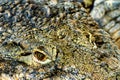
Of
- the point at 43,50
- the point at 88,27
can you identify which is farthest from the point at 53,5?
the point at 43,50

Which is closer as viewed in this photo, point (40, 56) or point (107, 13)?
point (40, 56)

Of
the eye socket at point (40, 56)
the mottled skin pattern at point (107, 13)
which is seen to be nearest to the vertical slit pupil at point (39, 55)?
the eye socket at point (40, 56)

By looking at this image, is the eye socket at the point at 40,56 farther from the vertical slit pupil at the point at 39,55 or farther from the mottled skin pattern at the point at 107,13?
the mottled skin pattern at the point at 107,13

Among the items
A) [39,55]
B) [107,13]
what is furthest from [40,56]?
[107,13]

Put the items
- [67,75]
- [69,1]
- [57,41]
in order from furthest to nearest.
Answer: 1. [69,1]
2. [57,41]
3. [67,75]

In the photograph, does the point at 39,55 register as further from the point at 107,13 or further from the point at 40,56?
the point at 107,13

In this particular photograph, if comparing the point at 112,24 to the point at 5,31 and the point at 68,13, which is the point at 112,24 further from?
the point at 5,31

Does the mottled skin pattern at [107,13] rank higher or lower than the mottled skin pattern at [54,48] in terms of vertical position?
lower

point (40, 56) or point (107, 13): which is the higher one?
point (40, 56)
